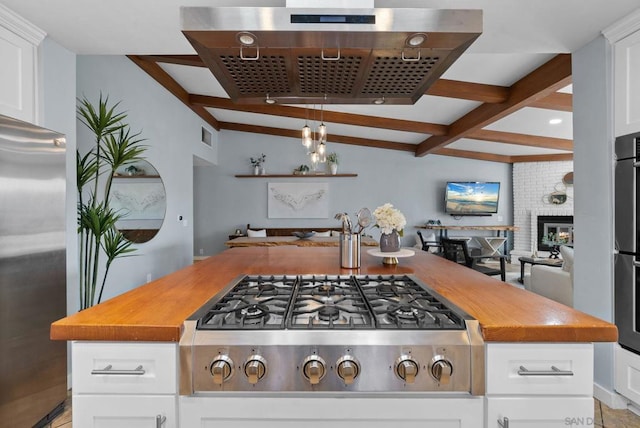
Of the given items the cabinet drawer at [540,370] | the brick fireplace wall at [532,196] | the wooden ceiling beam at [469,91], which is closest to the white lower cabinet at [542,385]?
the cabinet drawer at [540,370]

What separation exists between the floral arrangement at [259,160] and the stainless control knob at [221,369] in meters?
6.39

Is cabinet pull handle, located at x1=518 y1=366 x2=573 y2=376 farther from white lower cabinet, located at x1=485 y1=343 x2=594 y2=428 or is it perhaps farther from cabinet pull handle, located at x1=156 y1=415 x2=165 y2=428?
cabinet pull handle, located at x1=156 y1=415 x2=165 y2=428

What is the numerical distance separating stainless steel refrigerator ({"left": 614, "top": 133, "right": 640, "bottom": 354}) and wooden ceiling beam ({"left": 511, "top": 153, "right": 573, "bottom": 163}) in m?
6.15

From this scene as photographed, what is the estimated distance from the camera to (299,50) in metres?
1.10

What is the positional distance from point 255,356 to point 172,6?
71.9 inches

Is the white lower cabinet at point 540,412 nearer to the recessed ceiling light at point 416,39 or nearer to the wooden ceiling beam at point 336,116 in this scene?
the recessed ceiling light at point 416,39

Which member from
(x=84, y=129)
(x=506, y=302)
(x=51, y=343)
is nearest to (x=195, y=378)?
(x=506, y=302)

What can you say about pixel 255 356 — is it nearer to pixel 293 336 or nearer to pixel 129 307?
pixel 293 336

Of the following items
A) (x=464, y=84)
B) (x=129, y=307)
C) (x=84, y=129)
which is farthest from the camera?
(x=464, y=84)

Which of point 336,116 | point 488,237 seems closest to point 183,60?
point 336,116

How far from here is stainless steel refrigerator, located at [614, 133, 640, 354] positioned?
1839 mm

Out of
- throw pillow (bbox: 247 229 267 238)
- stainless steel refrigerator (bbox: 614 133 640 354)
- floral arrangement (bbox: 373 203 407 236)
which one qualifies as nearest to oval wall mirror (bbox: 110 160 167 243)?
throw pillow (bbox: 247 229 267 238)

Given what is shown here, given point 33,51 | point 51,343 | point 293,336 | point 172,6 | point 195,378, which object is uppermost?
point 172,6

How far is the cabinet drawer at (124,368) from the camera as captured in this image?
91cm
